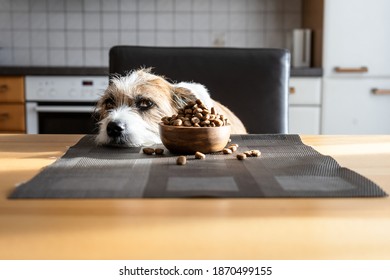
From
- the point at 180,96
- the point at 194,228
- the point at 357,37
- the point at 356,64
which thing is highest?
the point at 357,37

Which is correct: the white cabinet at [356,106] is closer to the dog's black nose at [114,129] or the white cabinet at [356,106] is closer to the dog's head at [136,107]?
the dog's head at [136,107]

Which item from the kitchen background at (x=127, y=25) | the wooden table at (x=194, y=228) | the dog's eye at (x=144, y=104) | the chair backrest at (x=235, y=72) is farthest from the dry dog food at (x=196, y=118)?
the kitchen background at (x=127, y=25)

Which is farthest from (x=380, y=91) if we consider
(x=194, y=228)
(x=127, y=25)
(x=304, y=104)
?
(x=194, y=228)

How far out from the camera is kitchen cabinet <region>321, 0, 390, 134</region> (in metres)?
3.23

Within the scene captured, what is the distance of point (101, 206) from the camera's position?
2.42ft

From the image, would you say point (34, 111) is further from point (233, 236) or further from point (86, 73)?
point (233, 236)

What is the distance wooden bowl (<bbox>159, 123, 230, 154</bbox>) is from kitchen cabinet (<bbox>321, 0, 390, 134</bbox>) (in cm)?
226

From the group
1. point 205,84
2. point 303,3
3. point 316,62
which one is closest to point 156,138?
point 205,84

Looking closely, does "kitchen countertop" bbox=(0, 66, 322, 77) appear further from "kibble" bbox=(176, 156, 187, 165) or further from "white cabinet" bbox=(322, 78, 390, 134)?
"kibble" bbox=(176, 156, 187, 165)

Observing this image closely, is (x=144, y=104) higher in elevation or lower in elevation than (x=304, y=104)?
higher

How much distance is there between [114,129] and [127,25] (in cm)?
274

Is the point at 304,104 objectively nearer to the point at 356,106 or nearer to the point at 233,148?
the point at 356,106

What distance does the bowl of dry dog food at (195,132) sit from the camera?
3.71 feet

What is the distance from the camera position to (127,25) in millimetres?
3900
